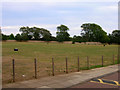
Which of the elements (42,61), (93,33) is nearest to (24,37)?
(93,33)

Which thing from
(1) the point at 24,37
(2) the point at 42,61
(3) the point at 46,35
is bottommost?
(2) the point at 42,61

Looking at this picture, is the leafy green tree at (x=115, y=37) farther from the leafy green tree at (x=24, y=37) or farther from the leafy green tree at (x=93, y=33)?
the leafy green tree at (x=24, y=37)

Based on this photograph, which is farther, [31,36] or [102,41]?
[31,36]

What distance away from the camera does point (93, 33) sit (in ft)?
440

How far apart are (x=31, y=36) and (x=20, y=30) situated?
34.1ft

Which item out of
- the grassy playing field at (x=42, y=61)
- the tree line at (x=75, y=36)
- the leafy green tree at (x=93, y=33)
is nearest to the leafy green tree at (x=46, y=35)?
the tree line at (x=75, y=36)

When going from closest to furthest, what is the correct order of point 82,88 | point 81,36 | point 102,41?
point 82,88 < point 102,41 < point 81,36

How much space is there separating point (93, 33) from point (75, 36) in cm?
1688

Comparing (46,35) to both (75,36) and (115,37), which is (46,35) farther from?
(115,37)

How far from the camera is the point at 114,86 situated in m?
7.89

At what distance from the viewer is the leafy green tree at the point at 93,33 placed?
5133 inches

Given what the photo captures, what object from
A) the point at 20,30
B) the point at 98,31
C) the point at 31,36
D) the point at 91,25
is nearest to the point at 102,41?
the point at 98,31

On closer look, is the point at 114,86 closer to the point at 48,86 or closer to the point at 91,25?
the point at 48,86

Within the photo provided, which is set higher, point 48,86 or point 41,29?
point 41,29
